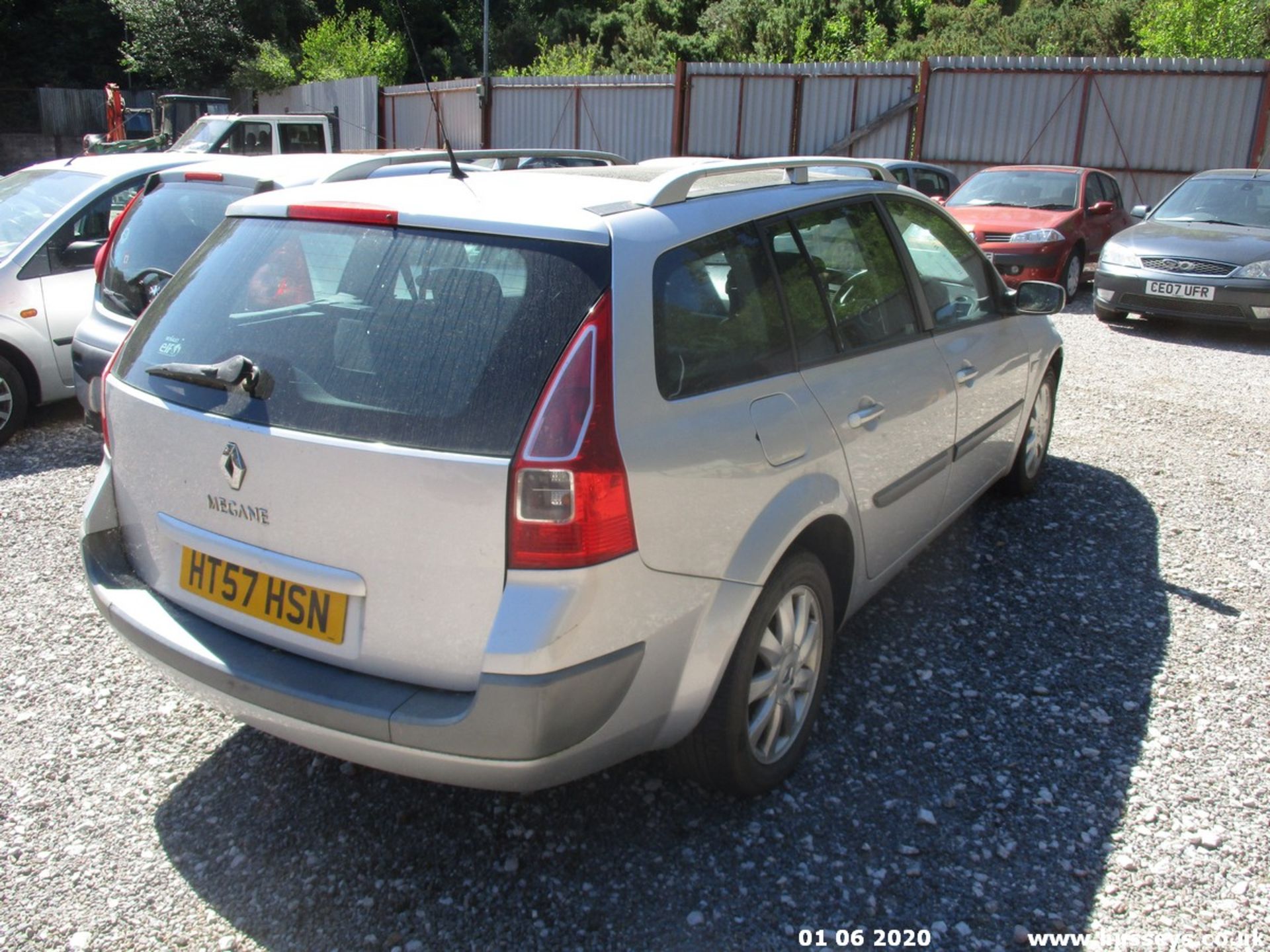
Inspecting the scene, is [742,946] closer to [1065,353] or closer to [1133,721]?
[1133,721]

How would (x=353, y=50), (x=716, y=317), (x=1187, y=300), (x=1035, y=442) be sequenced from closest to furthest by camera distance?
1. (x=716, y=317)
2. (x=1035, y=442)
3. (x=1187, y=300)
4. (x=353, y=50)

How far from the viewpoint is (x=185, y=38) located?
124ft

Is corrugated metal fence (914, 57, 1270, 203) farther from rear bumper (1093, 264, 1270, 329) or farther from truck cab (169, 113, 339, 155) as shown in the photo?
truck cab (169, 113, 339, 155)

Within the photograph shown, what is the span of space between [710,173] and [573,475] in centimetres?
112

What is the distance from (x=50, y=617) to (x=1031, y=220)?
1070cm

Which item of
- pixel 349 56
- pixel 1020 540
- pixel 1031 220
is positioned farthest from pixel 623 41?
pixel 1020 540

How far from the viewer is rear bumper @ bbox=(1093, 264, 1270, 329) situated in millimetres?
9508

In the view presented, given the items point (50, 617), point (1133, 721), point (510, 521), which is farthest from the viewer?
point (50, 617)

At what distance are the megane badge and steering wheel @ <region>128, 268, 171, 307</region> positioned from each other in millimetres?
3413

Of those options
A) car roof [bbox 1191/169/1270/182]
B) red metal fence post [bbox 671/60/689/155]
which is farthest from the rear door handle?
red metal fence post [bbox 671/60/689/155]

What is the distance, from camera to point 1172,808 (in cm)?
302

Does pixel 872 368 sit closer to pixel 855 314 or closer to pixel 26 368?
pixel 855 314

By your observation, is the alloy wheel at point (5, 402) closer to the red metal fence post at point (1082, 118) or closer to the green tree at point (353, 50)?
the red metal fence post at point (1082, 118)

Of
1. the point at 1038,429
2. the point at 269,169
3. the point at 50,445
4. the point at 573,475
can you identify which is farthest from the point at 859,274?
the point at 50,445
